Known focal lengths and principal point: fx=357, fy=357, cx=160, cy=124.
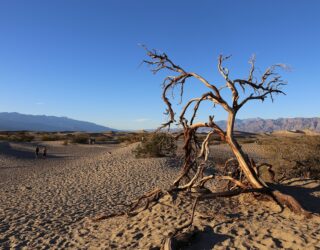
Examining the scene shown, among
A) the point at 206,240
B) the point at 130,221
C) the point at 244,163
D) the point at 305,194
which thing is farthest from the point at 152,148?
the point at 206,240

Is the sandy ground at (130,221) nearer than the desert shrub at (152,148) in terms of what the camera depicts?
Yes

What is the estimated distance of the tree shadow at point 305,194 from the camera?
394 inches

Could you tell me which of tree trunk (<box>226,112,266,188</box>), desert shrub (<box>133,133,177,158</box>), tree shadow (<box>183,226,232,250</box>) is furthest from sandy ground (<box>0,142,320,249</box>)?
desert shrub (<box>133,133,177,158</box>)

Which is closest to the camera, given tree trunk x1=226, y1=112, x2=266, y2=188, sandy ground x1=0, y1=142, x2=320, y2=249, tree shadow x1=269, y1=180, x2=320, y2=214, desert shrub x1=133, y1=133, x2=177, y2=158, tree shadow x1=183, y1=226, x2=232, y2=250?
tree shadow x1=183, y1=226, x2=232, y2=250

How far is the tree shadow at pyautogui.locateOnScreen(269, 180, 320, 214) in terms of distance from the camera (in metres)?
10.0

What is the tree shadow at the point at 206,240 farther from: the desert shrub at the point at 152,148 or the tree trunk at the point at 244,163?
the desert shrub at the point at 152,148

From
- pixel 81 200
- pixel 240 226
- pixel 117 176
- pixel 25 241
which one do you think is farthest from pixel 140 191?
pixel 240 226

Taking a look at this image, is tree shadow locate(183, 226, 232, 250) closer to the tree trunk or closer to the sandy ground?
the sandy ground

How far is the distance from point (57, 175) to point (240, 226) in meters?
16.5

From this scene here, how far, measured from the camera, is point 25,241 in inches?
374

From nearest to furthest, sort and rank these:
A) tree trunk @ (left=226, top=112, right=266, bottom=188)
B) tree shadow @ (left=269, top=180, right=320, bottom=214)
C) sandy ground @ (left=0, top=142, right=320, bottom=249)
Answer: sandy ground @ (left=0, top=142, right=320, bottom=249)
tree trunk @ (left=226, top=112, right=266, bottom=188)
tree shadow @ (left=269, top=180, right=320, bottom=214)

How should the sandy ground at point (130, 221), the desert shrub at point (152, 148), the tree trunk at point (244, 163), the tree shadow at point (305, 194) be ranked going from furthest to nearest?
the desert shrub at point (152, 148) < the tree shadow at point (305, 194) < the tree trunk at point (244, 163) < the sandy ground at point (130, 221)

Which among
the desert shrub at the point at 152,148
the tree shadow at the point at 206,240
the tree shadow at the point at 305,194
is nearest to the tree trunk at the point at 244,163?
the tree shadow at the point at 305,194

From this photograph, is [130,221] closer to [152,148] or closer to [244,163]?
[244,163]
